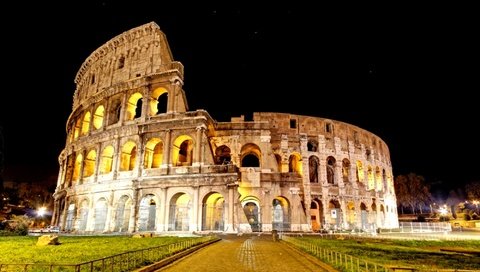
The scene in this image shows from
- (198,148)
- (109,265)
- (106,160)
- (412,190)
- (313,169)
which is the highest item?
(198,148)

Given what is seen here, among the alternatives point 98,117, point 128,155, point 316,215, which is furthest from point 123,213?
point 316,215

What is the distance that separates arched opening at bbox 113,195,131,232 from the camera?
27875 mm

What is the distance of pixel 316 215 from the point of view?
35562 mm

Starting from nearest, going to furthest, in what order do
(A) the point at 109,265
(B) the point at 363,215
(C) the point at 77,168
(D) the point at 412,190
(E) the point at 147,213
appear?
(A) the point at 109,265 → (E) the point at 147,213 → (C) the point at 77,168 → (B) the point at 363,215 → (D) the point at 412,190

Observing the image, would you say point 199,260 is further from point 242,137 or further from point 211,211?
point 242,137

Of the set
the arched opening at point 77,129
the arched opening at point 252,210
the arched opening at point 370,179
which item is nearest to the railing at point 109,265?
the arched opening at point 252,210

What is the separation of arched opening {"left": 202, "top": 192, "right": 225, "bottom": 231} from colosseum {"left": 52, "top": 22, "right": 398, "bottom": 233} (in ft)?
0.47

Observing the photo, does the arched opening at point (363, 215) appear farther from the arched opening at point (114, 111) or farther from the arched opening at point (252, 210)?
the arched opening at point (114, 111)

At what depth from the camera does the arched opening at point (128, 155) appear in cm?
3022

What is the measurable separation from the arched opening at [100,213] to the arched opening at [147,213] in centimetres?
424

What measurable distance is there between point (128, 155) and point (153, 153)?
246 cm

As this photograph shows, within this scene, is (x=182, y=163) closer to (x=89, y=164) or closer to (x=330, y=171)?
(x=89, y=164)

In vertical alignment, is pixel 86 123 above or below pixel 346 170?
above

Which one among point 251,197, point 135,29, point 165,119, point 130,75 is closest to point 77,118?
point 130,75
